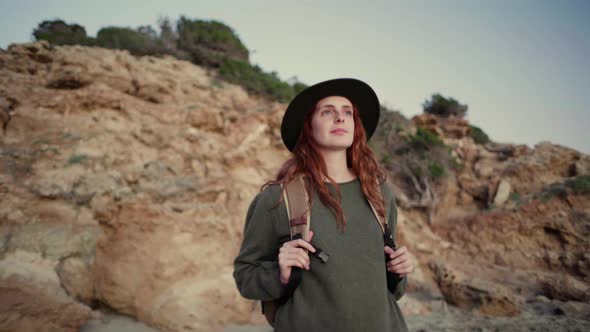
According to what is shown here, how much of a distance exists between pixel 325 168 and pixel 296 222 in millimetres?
404

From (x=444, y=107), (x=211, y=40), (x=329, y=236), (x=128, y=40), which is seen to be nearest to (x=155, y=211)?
(x=329, y=236)

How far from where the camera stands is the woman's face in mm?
1618

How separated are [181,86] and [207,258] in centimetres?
495

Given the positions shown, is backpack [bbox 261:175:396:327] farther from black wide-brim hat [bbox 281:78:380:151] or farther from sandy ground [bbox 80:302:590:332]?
sandy ground [bbox 80:302:590:332]

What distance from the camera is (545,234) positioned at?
855cm

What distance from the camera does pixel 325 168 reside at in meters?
1.62

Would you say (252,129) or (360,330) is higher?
(252,129)

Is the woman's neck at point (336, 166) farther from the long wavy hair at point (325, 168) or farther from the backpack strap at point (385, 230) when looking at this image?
the backpack strap at point (385, 230)

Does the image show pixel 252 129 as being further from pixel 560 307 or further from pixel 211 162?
pixel 560 307

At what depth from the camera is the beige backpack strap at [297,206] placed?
4.41 feet

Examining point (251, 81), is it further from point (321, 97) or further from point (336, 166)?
Result: point (336, 166)

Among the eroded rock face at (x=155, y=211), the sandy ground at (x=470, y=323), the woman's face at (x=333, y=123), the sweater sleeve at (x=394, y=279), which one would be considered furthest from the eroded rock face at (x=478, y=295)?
the woman's face at (x=333, y=123)

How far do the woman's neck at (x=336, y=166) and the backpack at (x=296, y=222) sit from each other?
7.9 inches

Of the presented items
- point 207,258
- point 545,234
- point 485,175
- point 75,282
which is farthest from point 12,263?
point 485,175
